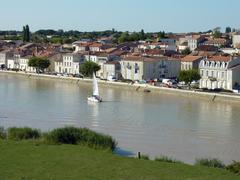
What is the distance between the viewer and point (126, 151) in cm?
1089

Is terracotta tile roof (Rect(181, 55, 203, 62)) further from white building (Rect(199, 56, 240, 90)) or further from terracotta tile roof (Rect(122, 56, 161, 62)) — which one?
white building (Rect(199, 56, 240, 90))

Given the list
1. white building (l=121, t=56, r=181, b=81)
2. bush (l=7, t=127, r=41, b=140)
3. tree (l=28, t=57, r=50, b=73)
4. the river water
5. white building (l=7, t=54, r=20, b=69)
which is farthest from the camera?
white building (l=7, t=54, r=20, b=69)

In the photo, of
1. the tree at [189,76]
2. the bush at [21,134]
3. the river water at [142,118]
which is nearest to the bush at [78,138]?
the bush at [21,134]

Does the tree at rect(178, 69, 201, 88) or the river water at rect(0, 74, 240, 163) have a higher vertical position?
the tree at rect(178, 69, 201, 88)

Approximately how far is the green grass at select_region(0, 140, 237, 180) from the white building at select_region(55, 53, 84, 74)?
82.7ft

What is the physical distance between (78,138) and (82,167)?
2.73m

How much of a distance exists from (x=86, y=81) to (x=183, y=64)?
16.9ft

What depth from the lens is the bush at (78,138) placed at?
966 centimetres

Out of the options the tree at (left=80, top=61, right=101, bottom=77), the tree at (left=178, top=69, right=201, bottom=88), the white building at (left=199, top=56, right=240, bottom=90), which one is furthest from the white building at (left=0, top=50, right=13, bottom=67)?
the white building at (left=199, top=56, right=240, bottom=90)

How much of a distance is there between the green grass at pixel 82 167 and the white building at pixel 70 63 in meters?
25.2

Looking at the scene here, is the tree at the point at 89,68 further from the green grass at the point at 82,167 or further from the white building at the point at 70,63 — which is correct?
the green grass at the point at 82,167

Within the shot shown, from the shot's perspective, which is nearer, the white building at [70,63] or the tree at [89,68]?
the tree at [89,68]

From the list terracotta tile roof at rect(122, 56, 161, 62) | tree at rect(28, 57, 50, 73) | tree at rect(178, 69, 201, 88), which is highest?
terracotta tile roof at rect(122, 56, 161, 62)

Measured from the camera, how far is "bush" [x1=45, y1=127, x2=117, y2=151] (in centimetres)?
966
